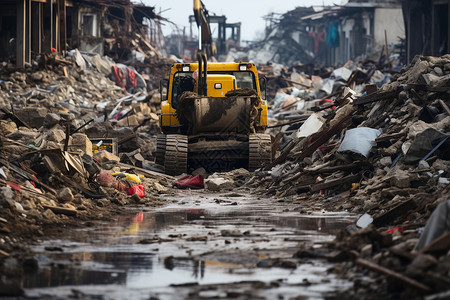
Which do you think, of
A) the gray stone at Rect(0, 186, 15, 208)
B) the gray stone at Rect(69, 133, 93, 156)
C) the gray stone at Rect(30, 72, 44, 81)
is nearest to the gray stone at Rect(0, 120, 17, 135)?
the gray stone at Rect(69, 133, 93, 156)

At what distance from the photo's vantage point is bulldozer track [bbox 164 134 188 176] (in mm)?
15500

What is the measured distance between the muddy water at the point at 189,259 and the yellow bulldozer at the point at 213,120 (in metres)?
5.46

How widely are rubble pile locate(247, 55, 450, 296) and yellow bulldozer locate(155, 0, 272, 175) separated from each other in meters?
1.00

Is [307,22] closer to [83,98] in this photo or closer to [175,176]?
[83,98]

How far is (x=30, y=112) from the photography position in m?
19.0

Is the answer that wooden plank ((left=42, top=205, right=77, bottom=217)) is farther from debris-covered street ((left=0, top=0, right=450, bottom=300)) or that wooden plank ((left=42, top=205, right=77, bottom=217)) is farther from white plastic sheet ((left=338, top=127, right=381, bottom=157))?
white plastic sheet ((left=338, top=127, right=381, bottom=157))

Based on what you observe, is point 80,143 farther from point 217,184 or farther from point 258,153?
point 258,153

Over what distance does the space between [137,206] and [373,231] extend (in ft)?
18.2

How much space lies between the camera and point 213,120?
15.8m

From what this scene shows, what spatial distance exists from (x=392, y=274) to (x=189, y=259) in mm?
2106

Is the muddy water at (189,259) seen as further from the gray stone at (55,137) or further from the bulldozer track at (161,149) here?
the bulldozer track at (161,149)

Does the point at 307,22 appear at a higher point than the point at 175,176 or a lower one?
higher

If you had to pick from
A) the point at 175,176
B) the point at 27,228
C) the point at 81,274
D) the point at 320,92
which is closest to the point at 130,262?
the point at 81,274

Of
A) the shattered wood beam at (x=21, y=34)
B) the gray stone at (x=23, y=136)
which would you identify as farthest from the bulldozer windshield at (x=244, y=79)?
the shattered wood beam at (x=21, y=34)
